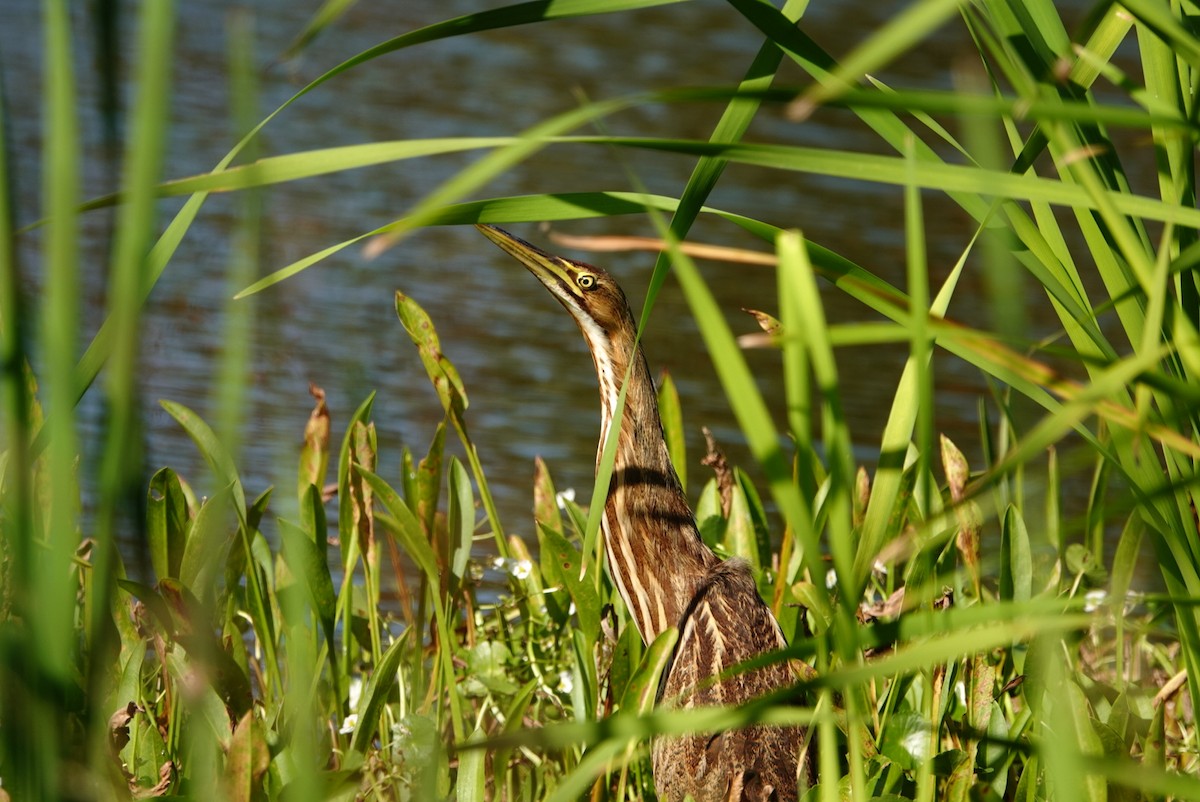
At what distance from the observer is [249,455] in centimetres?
402

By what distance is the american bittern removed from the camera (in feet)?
7.41

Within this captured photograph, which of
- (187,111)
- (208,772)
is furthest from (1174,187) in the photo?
(187,111)

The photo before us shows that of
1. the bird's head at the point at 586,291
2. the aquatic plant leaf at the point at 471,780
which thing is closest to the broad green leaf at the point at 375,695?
the aquatic plant leaf at the point at 471,780

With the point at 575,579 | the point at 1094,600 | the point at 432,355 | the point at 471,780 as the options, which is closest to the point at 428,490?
the point at 432,355

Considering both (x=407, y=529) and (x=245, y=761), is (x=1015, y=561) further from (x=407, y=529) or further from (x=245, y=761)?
(x=245, y=761)

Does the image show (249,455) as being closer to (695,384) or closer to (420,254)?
(695,384)

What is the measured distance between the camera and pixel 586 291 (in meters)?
2.71

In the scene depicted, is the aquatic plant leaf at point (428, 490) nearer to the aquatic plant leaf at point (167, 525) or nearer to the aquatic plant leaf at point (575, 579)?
the aquatic plant leaf at point (575, 579)

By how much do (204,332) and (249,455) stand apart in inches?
42.8

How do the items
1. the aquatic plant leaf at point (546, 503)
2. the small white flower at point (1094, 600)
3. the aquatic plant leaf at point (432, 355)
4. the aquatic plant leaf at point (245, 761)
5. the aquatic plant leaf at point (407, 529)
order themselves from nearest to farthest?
the small white flower at point (1094, 600) → the aquatic plant leaf at point (245, 761) → the aquatic plant leaf at point (407, 529) → the aquatic plant leaf at point (432, 355) → the aquatic plant leaf at point (546, 503)

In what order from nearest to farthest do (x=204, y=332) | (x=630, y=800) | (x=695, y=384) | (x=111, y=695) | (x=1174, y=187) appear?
(x=1174, y=187)
(x=111, y=695)
(x=630, y=800)
(x=204, y=332)
(x=695, y=384)

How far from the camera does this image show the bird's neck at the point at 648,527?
101 inches

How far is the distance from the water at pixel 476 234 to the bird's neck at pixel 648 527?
0.52 m

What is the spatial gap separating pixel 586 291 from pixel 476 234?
3972 millimetres
